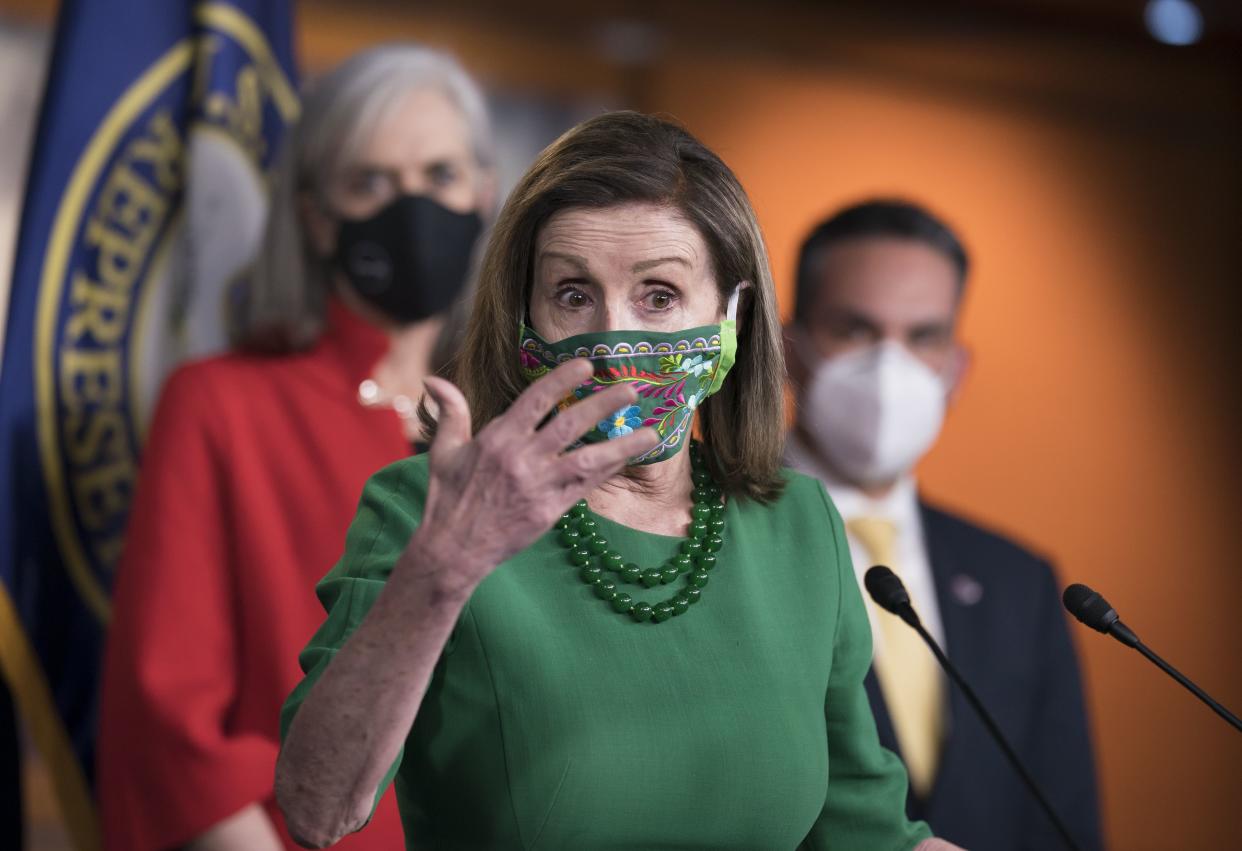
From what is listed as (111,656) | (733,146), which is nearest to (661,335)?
(111,656)

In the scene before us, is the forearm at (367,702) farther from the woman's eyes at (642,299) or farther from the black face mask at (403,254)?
the black face mask at (403,254)

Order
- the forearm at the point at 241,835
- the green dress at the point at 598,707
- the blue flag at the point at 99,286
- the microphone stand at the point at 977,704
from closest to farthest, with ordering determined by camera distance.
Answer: the green dress at the point at 598,707 → the microphone stand at the point at 977,704 → the forearm at the point at 241,835 → the blue flag at the point at 99,286

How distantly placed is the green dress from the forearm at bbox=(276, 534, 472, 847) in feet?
0.17

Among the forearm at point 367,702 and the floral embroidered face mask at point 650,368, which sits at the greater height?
the floral embroidered face mask at point 650,368

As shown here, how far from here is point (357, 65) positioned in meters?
2.69

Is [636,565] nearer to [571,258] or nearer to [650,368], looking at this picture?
[650,368]

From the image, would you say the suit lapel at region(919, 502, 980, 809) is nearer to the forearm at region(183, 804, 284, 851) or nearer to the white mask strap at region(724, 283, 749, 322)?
the forearm at region(183, 804, 284, 851)

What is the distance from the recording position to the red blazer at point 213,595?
7.55ft

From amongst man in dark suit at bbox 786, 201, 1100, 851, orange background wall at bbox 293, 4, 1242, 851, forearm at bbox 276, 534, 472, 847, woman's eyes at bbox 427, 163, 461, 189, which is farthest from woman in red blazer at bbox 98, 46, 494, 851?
orange background wall at bbox 293, 4, 1242, 851

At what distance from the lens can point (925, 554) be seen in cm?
283

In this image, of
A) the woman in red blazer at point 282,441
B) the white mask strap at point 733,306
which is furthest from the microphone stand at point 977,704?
the woman in red blazer at point 282,441

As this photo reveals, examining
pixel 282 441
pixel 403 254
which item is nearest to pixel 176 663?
pixel 282 441

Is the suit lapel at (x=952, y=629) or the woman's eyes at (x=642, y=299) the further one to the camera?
the suit lapel at (x=952, y=629)

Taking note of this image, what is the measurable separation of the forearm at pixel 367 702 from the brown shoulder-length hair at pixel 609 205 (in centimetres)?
34
